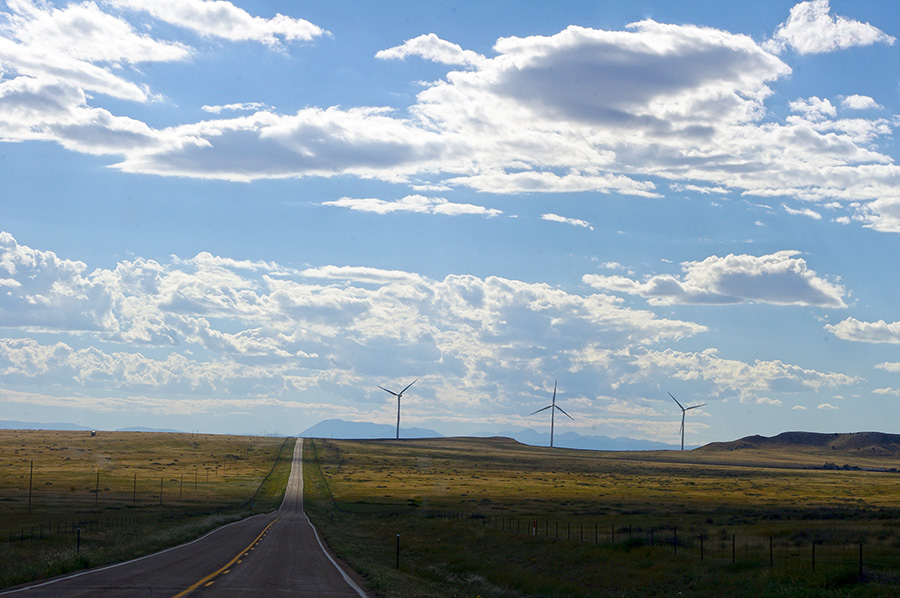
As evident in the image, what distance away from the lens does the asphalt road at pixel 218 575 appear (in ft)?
92.2

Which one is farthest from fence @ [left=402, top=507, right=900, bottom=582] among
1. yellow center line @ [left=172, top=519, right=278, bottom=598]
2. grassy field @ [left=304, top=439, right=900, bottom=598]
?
yellow center line @ [left=172, top=519, right=278, bottom=598]

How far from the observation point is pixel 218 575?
34.2 metres

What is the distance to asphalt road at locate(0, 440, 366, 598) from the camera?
2809 centimetres

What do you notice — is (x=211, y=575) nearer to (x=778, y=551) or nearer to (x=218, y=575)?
(x=218, y=575)

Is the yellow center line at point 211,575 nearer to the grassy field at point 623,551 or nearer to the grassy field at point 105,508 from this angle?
the grassy field at point 105,508

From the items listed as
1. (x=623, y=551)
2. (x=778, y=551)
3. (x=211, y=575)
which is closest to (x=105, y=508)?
(x=211, y=575)

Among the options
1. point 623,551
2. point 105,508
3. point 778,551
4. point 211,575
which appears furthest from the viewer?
point 105,508

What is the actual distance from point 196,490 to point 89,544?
322 ft

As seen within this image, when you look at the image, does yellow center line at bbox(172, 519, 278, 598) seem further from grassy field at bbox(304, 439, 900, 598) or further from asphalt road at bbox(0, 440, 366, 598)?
grassy field at bbox(304, 439, 900, 598)

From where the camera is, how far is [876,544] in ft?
153

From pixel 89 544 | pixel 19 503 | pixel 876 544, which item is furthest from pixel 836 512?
pixel 19 503

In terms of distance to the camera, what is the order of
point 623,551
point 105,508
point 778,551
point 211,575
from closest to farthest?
point 211,575 → point 778,551 → point 623,551 → point 105,508

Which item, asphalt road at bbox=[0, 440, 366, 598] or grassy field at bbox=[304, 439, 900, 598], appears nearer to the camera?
asphalt road at bbox=[0, 440, 366, 598]

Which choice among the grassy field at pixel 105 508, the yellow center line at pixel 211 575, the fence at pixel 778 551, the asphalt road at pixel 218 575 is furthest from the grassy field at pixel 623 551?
the grassy field at pixel 105 508
